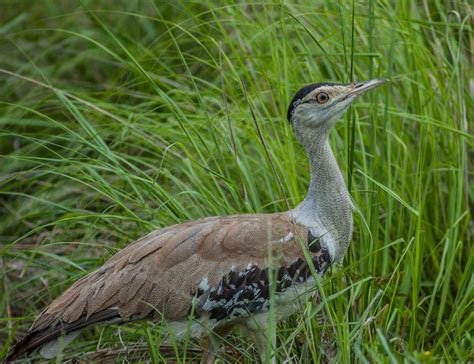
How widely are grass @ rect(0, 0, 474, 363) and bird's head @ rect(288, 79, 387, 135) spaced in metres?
0.10

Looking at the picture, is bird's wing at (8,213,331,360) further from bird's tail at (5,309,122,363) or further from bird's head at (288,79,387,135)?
bird's head at (288,79,387,135)

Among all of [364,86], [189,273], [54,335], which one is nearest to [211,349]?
[189,273]

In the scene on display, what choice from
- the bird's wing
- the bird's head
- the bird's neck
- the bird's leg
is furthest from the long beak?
the bird's leg

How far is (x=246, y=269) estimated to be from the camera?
3.79 metres

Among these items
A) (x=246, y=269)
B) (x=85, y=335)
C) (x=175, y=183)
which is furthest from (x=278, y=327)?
(x=85, y=335)

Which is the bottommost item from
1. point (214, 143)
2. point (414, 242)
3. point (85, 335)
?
point (85, 335)

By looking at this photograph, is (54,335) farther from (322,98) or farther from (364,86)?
(364,86)

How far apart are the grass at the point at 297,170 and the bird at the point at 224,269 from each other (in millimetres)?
108

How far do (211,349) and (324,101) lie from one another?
0.96 metres

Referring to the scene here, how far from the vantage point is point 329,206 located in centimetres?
389

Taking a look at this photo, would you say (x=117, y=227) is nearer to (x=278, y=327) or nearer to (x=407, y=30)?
(x=278, y=327)

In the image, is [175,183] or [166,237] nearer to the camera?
[166,237]

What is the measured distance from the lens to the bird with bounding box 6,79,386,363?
3727 mm

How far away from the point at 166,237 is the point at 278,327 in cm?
57
